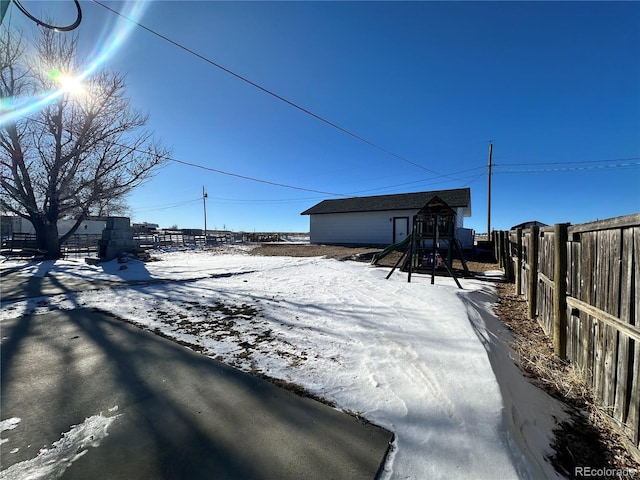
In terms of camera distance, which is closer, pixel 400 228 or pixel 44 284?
pixel 44 284

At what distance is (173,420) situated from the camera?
2.32 metres

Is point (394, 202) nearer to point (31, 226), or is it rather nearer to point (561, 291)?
point (561, 291)

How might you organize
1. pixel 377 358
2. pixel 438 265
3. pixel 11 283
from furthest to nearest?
pixel 438 265
pixel 11 283
pixel 377 358

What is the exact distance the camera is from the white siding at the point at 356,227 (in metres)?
22.5

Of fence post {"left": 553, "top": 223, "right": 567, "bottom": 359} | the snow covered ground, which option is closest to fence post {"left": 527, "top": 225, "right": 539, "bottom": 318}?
the snow covered ground

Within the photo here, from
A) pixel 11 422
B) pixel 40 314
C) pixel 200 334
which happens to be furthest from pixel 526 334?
pixel 40 314

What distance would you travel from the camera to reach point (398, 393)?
2.66 meters

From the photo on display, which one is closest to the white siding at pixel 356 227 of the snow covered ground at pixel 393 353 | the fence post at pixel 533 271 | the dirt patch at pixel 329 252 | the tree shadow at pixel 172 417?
the dirt patch at pixel 329 252

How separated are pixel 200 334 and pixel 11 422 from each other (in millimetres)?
2116

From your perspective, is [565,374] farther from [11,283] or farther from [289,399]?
[11,283]

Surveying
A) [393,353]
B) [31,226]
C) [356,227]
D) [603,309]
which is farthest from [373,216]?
[31,226]

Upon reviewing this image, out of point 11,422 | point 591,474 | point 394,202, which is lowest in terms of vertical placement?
point 591,474

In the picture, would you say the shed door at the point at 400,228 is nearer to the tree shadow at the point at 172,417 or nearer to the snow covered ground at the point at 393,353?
the snow covered ground at the point at 393,353

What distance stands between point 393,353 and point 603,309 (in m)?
2.09
